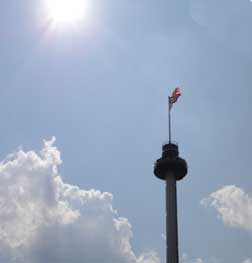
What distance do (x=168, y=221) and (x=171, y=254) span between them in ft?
28.5

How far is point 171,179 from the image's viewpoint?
122125 millimetres

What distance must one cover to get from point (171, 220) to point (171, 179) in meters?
11.5

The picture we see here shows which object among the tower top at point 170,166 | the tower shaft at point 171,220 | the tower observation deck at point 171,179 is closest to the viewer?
the tower shaft at point 171,220

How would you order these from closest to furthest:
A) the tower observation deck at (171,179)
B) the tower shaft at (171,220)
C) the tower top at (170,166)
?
the tower shaft at (171,220) → the tower observation deck at (171,179) → the tower top at (170,166)

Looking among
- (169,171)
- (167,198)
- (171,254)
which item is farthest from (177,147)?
(171,254)

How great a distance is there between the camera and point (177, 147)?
13012cm

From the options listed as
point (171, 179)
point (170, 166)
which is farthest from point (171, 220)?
point (170, 166)

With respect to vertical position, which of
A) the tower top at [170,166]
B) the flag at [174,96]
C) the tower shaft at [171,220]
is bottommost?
the tower shaft at [171,220]

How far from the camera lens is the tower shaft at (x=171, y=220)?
110m

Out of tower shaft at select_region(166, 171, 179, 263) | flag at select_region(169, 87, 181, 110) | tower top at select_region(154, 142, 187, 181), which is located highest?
flag at select_region(169, 87, 181, 110)

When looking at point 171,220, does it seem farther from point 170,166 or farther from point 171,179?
point 170,166

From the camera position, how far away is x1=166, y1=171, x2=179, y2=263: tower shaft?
110125 mm

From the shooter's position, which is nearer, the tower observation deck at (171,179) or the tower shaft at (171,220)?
the tower shaft at (171,220)

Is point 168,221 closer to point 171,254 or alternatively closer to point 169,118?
point 171,254
